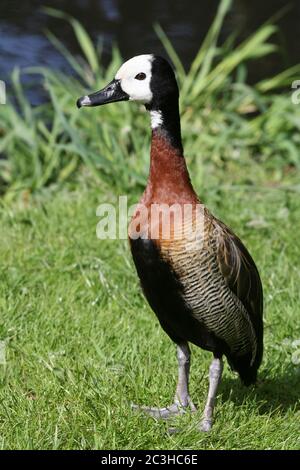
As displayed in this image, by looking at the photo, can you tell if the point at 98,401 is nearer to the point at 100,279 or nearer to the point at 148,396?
the point at 148,396

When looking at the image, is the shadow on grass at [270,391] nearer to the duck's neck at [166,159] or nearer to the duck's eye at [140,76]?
the duck's neck at [166,159]

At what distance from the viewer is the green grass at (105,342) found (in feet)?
11.2

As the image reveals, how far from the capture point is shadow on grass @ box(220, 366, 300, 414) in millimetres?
3842

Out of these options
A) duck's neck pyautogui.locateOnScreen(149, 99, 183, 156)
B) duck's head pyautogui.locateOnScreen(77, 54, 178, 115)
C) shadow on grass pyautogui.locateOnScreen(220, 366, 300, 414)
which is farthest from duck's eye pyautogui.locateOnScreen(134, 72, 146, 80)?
shadow on grass pyautogui.locateOnScreen(220, 366, 300, 414)

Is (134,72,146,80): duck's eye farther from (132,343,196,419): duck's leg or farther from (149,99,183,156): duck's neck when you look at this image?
(132,343,196,419): duck's leg

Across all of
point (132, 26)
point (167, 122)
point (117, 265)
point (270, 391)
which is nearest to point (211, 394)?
point (270, 391)

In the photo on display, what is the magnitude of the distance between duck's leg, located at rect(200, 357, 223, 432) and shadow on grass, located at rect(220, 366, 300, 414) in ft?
0.77

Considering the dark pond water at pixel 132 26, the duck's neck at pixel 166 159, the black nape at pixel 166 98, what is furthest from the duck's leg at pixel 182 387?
the dark pond water at pixel 132 26

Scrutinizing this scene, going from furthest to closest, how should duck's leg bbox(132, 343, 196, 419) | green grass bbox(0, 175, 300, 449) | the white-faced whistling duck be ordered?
duck's leg bbox(132, 343, 196, 419) < green grass bbox(0, 175, 300, 449) < the white-faced whistling duck

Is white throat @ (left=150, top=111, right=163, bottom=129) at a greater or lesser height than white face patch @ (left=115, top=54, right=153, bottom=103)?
lesser

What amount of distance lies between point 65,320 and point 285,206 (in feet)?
5.80

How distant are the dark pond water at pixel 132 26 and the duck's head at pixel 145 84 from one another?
13.6 feet

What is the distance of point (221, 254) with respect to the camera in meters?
3.40
